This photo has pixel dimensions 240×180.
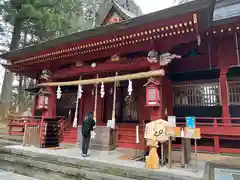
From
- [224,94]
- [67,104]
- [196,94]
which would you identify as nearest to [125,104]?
[196,94]

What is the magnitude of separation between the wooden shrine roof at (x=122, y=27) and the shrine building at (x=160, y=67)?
0.02 metres

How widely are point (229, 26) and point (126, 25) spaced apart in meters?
3.06

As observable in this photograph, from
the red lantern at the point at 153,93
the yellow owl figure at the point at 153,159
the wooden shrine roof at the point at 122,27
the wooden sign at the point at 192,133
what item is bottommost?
the yellow owl figure at the point at 153,159

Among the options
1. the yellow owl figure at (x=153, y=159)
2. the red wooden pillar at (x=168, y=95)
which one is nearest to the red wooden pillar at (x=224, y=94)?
the red wooden pillar at (x=168, y=95)

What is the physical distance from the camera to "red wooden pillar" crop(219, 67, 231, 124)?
596cm

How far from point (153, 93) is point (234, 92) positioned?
2949 mm

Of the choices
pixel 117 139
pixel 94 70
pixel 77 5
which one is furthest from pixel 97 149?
pixel 77 5

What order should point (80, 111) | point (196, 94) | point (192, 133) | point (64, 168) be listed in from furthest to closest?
point (80, 111), point (196, 94), point (64, 168), point (192, 133)

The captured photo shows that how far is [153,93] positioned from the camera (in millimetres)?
5887

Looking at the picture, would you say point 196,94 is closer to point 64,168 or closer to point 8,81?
point 64,168

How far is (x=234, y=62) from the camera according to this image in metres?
6.24

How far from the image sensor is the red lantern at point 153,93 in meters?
5.84

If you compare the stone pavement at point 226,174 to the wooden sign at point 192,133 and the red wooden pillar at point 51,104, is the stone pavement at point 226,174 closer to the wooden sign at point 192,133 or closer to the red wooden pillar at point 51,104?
the wooden sign at point 192,133

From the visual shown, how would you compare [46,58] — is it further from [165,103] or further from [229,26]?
[229,26]
